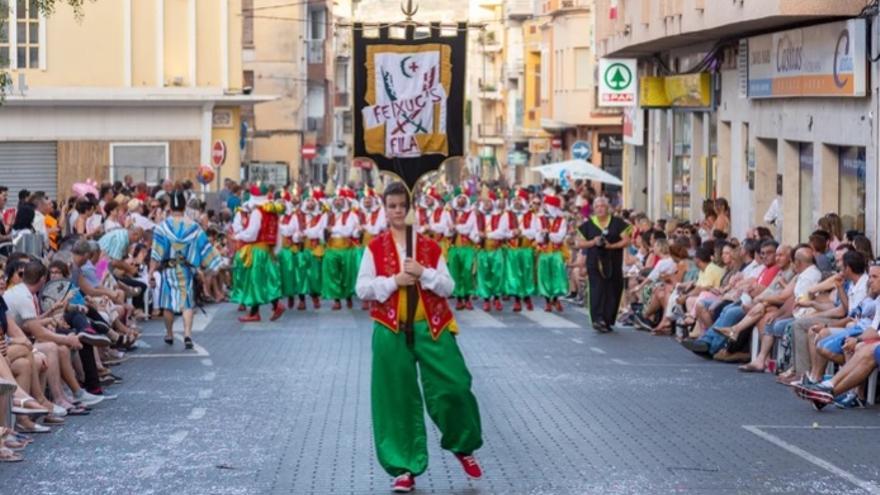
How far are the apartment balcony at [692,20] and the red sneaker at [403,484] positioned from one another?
1521 centimetres

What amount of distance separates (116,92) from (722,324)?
1336 inches

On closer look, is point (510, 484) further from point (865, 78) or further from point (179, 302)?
point (865, 78)

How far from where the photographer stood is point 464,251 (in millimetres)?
35281

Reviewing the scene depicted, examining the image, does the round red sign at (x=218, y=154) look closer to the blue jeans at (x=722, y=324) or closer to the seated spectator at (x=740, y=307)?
the seated spectator at (x=740, y=307)

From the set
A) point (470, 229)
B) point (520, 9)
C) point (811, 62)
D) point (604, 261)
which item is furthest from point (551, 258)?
point (520, 9)

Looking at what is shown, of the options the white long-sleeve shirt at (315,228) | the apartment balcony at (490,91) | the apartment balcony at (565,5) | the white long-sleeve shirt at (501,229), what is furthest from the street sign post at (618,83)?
the apartment balcony at (490,91)

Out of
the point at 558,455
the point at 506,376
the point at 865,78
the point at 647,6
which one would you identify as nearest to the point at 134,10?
the point at 647,6

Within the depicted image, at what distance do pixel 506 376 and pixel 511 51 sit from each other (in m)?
82.9

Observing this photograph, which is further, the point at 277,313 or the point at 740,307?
the point at 277,313

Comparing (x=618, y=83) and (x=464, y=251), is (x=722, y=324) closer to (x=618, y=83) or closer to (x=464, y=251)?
(x=464, y=251)

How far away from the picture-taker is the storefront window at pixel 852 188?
92.6ft

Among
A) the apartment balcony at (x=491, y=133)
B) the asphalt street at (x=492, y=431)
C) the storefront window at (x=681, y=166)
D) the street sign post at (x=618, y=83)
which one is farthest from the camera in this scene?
the apartment balcony at (x=491, y=133)

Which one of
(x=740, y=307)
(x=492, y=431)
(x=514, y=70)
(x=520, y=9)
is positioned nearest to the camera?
(x=492, y=431)

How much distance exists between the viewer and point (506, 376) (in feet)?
70.5
